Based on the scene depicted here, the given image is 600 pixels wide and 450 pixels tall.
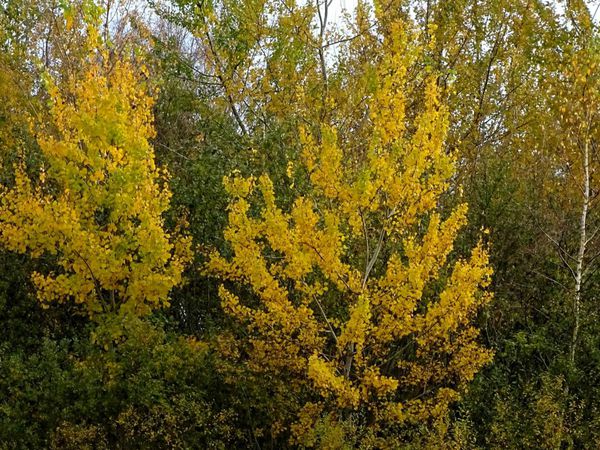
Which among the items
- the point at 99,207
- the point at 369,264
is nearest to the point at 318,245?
the point at 369,264

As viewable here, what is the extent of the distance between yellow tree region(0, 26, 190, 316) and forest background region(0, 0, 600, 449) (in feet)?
0.11

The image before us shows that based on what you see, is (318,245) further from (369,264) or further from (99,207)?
(99,207)

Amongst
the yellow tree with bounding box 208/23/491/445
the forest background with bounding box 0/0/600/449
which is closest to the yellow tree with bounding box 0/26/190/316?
the forest background with bounding box 0/0/600/449

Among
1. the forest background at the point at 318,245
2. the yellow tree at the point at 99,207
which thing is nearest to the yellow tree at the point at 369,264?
the forest background at the point at 318,245

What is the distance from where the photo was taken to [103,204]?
9.16 metres

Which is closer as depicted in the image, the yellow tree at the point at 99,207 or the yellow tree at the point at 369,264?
the yellow tree at the point at 369,264

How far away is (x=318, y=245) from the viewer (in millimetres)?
7602

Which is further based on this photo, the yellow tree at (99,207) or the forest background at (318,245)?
the yellow tree at (99,207)

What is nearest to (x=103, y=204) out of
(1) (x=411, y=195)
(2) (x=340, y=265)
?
(2) (x=340, y=265)

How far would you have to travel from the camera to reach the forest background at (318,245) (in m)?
7.58

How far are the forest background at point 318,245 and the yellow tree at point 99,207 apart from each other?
3 centimetres

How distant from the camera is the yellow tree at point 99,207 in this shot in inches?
347

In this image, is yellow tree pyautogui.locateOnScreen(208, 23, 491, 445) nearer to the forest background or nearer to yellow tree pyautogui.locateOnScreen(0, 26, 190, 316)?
the forest background

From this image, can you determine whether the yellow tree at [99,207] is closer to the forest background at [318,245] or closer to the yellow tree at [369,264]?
the forest background at [318,245]
